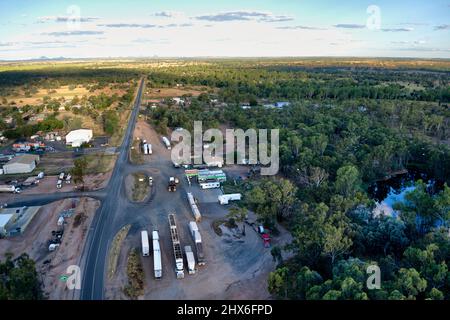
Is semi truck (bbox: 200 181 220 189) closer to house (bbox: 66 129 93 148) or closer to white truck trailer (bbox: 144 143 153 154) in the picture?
white truck trailer (bbox: 144 143 153 154)

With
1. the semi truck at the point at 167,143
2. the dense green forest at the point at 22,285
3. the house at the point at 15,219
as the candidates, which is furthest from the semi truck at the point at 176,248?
the semi truck at the point at 167,143

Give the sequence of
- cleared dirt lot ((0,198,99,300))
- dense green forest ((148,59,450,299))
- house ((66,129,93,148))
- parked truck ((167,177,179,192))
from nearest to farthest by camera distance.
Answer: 1. dense green forest ((148,59,450,299))
2. cleared dirt lot ((0,198,99,300))
3. parked truck ((167,177,179,192))
4. house ((66,129,93,148))

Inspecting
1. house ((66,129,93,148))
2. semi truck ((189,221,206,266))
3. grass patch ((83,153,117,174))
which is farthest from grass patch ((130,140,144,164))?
semi truck ((189,221,206,266))

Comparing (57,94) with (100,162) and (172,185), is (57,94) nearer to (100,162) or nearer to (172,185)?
(100,162)

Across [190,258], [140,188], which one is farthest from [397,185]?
[140,188]

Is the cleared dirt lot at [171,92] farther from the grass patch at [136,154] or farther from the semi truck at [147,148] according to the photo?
the semi truck at [147,148]
